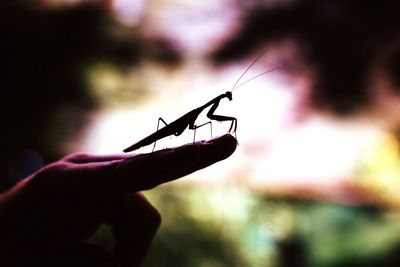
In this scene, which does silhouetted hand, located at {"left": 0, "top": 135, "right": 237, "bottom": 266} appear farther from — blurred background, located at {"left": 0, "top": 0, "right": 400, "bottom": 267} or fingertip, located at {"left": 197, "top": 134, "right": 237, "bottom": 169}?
blurred background, located at {"left": 0, "top": 0, "right": 400, "bottom": 267}

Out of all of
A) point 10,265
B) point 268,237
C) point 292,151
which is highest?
point 10,265

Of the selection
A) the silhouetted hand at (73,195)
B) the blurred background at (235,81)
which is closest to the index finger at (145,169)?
the silhouetted hand at (73,195)

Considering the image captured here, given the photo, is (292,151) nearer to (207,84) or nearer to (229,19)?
(207,84)

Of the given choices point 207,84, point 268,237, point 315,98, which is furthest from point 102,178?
point 268,237

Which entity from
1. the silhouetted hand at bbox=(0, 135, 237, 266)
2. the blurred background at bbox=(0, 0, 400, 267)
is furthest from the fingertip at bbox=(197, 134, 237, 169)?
the blurred background at bbox=(0, 0, 400, 267)

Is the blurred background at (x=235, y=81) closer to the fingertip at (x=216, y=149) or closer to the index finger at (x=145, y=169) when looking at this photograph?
the fingertip at (x=216, y=149)
